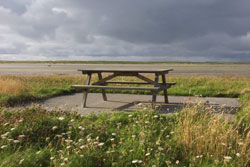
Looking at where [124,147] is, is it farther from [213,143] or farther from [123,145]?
[213,143]

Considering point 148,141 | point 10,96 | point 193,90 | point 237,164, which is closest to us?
point 237,164

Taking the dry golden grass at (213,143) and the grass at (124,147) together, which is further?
the dry golden grass at (213,143)

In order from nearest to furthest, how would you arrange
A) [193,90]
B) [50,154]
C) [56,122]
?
[50,154] → [56,122] → [193,90]

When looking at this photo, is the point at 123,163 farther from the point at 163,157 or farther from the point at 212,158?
the point at 212,158

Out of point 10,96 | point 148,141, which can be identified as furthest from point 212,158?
point 10,96

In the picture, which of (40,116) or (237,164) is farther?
(40,116)

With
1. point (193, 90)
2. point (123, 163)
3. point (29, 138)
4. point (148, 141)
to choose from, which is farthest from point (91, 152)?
point (193, 90)

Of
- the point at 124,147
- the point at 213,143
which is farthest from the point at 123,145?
the point at 213,143

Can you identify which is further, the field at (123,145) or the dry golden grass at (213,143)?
the dry golden grass at (213,143)

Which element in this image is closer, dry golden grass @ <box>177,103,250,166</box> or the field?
the field

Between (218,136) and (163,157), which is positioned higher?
(218,136)

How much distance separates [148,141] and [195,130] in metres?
0.69

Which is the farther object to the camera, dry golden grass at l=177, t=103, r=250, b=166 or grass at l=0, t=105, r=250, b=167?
dry golden grass at l=177, t=103, r=250, b=166

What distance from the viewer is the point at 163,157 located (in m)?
3.44
